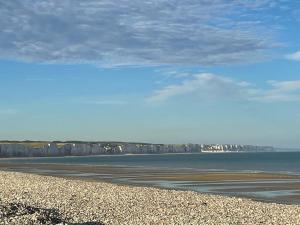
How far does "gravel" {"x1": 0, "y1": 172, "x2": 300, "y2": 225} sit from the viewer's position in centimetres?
2012

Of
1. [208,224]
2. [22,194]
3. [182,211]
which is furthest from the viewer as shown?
[22,194]

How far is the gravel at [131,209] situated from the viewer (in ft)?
66.0

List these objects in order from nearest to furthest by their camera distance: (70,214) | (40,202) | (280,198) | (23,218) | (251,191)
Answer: (23,218)
(70,214)
(40,202)
(280,198)
(251,191)

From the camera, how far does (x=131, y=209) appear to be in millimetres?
24906

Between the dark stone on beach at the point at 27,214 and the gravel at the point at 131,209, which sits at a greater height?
the dark stone on beach at the point at 27,214

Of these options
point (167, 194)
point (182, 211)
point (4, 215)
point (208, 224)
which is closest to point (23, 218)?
point (4, 215)

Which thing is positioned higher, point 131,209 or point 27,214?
point 27,214

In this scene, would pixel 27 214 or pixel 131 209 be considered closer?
pixel 27 214

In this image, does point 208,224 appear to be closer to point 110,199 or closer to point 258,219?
point 258,219

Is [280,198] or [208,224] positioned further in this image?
[280,198]

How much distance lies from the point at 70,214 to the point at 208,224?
19.3 feet

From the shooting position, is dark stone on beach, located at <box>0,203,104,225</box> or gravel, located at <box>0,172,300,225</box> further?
gravel, located at <box>0,172,300,225</box>

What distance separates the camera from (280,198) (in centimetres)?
3366

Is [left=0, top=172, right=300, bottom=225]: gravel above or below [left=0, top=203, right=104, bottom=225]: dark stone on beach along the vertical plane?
below
